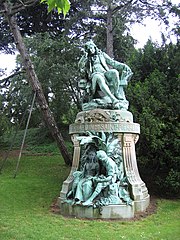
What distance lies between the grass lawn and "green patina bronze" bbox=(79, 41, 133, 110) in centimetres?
235

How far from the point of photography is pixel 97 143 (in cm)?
676

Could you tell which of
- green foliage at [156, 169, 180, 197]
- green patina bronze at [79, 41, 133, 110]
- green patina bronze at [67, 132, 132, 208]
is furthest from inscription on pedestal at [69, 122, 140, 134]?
green foliage at [156, 169, 180, 197]

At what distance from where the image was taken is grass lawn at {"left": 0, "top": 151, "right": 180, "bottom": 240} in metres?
5.36

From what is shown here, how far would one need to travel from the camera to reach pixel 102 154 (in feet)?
21.3

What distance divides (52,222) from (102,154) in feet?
4.95

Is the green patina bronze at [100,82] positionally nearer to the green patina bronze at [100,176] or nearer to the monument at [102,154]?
the monument at [102,154]

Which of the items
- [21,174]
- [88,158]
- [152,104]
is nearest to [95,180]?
[88,158]

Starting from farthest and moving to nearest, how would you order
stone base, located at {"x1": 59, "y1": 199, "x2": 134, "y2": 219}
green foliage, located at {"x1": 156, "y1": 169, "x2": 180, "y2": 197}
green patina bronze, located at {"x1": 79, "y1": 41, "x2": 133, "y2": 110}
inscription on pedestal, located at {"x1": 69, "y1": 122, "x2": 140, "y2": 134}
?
green foliage, located at {"x1": 156, "y1": 169, "x2": 180, "y2": 197} < green patina bronze, located at {"x1": 79, "y1": 41, "x2": 133, "y2": 110} < inscription on pedestal, located at {"x1": 69, "y1": 122, "x2": 140, "y2": 134} < stone base, located at {"x1": 59, "y1": 199, "x2": 134, "y2": 219}

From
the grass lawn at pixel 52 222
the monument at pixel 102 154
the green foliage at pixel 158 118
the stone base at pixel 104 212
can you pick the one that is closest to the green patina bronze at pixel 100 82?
the monument at pixel 102 154

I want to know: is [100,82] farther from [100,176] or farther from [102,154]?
[100,176]

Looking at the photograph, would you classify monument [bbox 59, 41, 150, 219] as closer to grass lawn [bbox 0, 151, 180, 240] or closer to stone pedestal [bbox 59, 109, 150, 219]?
stone pedestal [bbox 59, 109, 150, 219]

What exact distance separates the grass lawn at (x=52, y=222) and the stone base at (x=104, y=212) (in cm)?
20

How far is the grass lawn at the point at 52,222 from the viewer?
536 cm

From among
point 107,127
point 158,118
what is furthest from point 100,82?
point 158,118
